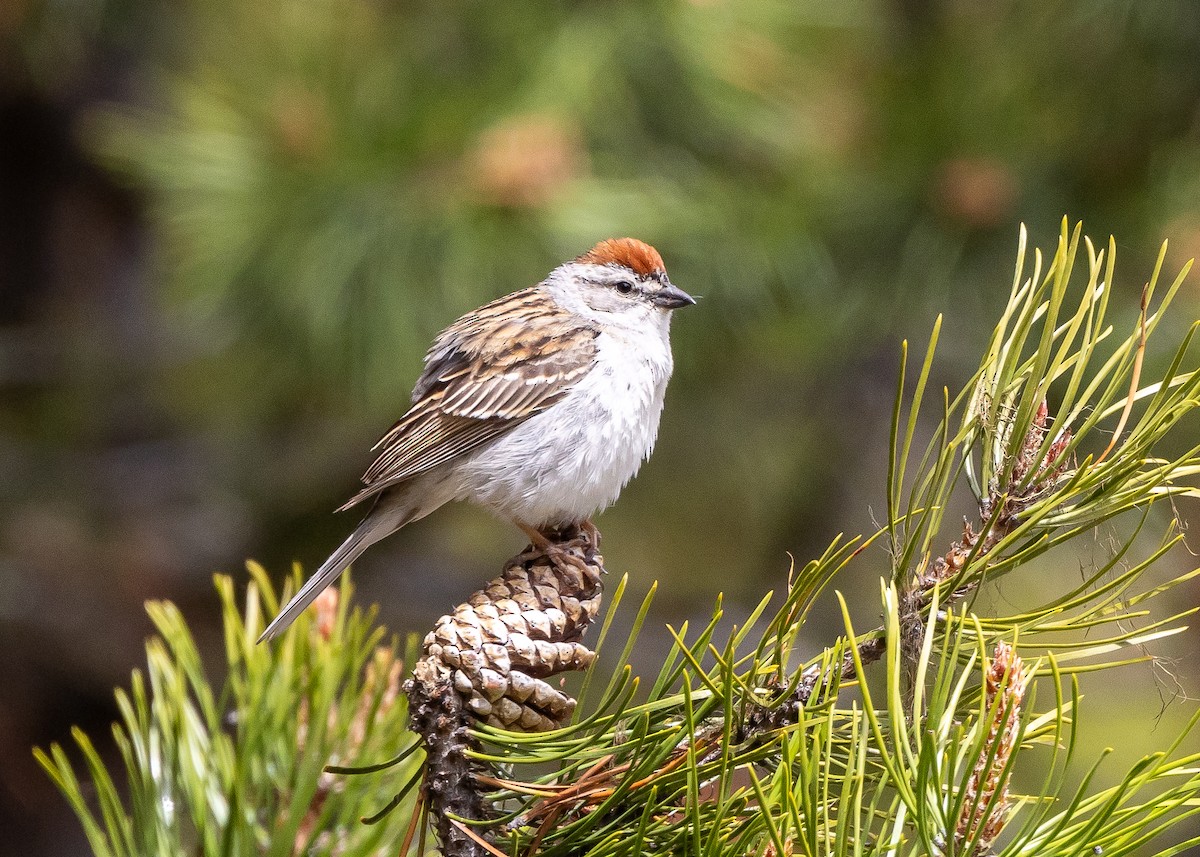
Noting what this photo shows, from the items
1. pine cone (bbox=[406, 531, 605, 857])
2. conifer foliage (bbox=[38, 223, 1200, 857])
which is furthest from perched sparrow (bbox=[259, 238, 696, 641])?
pine cone (bbox=[406, 531, 605, 857])

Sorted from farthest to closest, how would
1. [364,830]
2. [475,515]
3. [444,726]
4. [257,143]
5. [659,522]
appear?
[475,515], [659,522], [257,143], [364,830], [444,726]

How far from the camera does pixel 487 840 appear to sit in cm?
129

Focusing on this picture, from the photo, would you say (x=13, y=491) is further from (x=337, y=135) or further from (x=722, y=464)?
(x=722, y=464)

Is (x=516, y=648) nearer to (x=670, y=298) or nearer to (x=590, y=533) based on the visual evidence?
(x=590, y=533)

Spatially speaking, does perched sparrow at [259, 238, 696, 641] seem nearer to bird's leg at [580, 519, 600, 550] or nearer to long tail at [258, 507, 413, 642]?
long tail at [258, 507, 413, 642]

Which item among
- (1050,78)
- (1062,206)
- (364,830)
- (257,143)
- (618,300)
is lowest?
(364,830)

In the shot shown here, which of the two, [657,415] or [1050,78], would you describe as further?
[1050,78]

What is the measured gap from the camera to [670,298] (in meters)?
2.90

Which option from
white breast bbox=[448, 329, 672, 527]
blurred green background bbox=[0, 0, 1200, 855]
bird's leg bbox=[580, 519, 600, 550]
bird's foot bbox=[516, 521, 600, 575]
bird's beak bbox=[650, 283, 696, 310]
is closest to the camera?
bird's foot bbox=[516, 521, 600, 575]

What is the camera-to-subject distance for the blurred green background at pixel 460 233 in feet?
9.88

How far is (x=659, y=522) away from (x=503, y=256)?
1776 millimetres

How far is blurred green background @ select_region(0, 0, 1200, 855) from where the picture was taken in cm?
301

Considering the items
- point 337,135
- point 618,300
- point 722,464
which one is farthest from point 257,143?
point 722,464

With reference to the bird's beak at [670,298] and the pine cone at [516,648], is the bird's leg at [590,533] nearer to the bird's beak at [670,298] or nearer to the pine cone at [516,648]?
the pine cone at [516,648]
